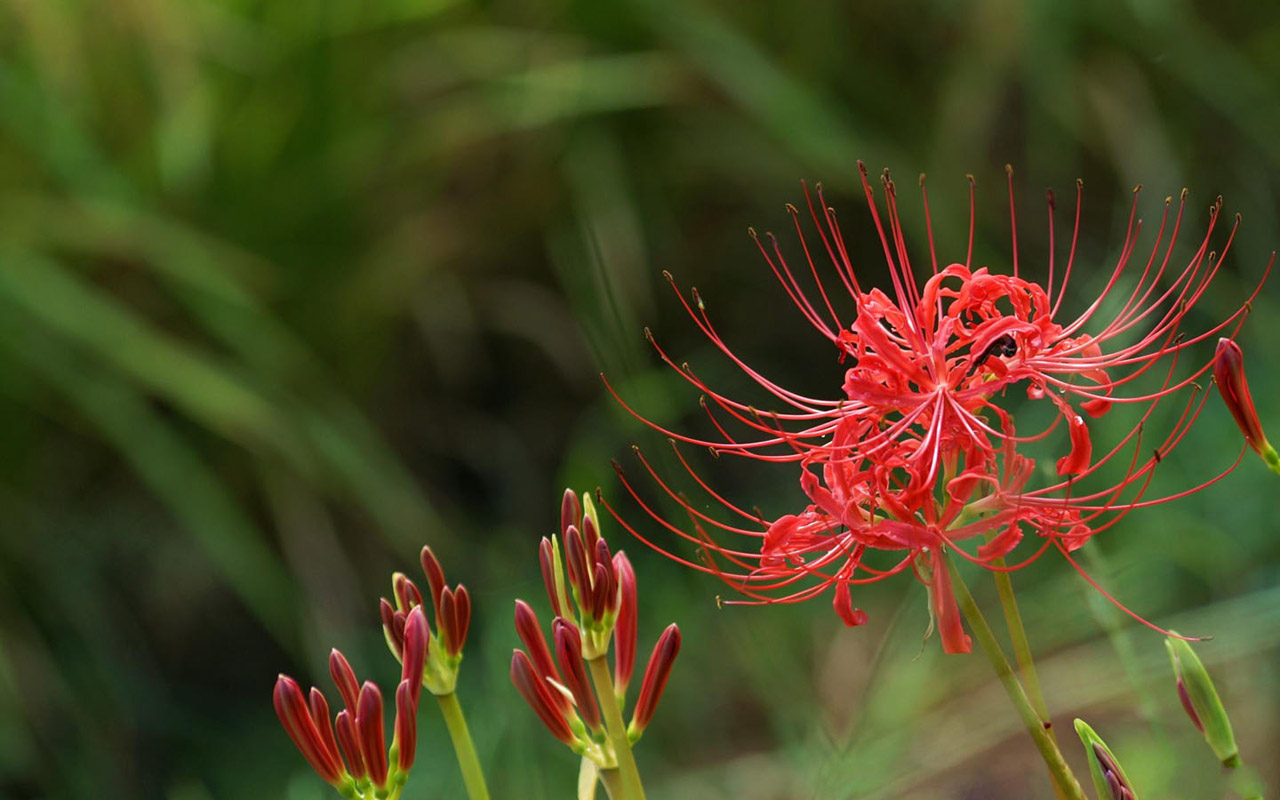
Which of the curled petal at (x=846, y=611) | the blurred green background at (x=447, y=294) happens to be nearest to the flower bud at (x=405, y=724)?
the curled petal at (x=846, y=611)

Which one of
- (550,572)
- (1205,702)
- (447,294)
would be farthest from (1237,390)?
(447,294)

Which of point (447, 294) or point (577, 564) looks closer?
point (577, 564)

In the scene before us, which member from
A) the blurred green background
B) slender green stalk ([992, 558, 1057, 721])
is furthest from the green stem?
the blurred green background

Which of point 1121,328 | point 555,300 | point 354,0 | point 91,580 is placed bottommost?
point 1121,328

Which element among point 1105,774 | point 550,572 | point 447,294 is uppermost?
point 447,294

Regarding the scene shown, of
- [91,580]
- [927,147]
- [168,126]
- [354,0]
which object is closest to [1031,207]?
[927,147]

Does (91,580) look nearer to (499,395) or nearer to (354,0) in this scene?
(499,395)

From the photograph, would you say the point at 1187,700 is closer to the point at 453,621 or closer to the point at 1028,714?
the point at 1028,714
